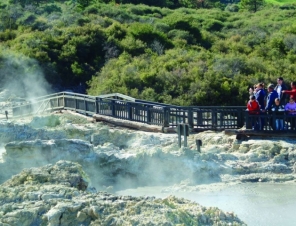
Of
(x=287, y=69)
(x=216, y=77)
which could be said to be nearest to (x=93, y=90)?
(x=216, y=77)

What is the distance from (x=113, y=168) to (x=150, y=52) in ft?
72.5

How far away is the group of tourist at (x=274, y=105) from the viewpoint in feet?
63.6

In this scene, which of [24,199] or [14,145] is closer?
[24,199]

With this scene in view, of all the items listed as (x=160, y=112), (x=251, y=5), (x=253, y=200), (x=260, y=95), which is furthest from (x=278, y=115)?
(x=251, y=5)

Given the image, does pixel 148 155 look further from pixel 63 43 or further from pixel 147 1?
pixel 147 1

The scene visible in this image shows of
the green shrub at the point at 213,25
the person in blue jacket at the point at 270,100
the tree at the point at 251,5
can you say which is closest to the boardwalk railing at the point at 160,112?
the person in blue jacket at the point at 270,100

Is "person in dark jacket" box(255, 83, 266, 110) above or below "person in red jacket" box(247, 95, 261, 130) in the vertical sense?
above

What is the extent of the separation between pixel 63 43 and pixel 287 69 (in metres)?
11.9

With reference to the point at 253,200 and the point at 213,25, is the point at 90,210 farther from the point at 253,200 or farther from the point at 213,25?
the point at 213,25

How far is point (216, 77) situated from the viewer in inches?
1320

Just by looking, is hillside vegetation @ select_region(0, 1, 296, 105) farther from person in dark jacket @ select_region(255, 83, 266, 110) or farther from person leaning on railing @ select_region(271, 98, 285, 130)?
person leaning on railing @ select_region(271, 98, 285, 130)

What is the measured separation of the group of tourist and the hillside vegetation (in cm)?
1195

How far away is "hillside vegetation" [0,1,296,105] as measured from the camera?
109ft

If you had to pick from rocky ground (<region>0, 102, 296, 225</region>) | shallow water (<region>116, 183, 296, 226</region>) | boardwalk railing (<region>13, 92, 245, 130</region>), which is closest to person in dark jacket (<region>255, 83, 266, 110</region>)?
boardwalk railing (<region>13, 92, 245, 130</region>)
